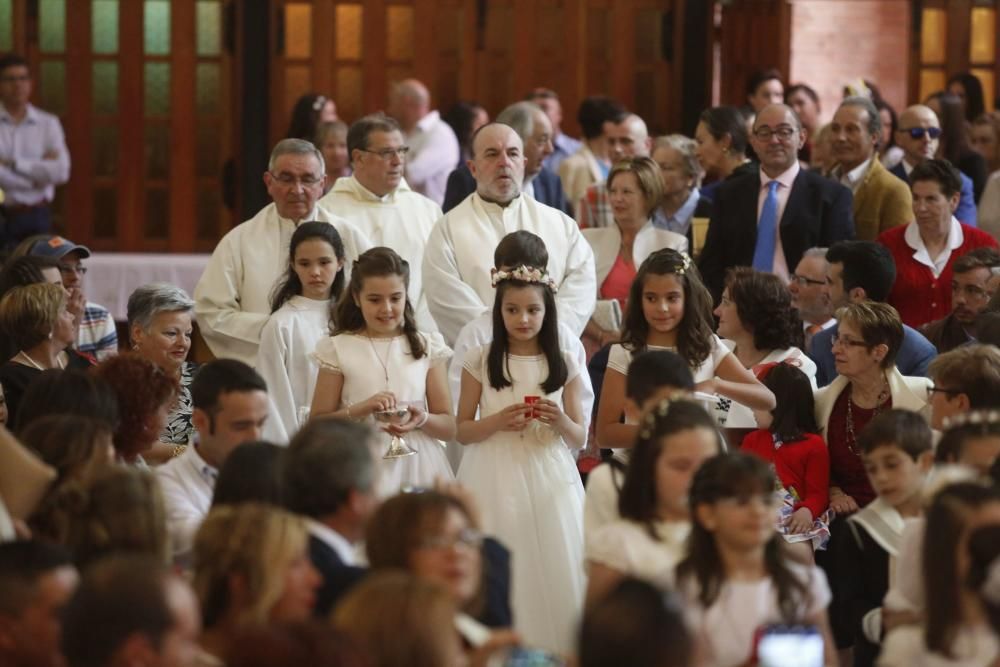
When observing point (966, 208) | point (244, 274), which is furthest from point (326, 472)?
point (966, 208)

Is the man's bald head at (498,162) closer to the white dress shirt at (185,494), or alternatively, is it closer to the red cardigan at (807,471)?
the red cardigan at (807,471)

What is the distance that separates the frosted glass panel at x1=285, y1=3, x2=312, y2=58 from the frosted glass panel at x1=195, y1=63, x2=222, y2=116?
0.49m

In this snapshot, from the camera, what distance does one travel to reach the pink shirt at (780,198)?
26.7 ft

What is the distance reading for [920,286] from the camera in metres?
7.75

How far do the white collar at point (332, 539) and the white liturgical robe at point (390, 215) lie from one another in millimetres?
3682

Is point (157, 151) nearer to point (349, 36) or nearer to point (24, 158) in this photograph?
point (24, 158)

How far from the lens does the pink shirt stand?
8.15 meters

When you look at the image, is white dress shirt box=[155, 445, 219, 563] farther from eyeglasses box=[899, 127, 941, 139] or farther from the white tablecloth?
the white tablecloth

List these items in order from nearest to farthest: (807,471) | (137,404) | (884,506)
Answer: (884,506) → (137,404) → (807,471)

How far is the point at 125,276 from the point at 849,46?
4.78 meters

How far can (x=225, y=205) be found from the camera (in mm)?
11531

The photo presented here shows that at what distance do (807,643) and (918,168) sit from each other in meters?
4.21

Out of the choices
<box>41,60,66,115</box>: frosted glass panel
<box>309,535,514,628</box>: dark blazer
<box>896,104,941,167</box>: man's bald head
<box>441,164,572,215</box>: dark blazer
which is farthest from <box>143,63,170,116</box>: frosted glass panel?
<box>309,535,514,628</box>: dark blazer

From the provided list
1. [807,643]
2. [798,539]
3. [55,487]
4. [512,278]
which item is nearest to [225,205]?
[512,278]
